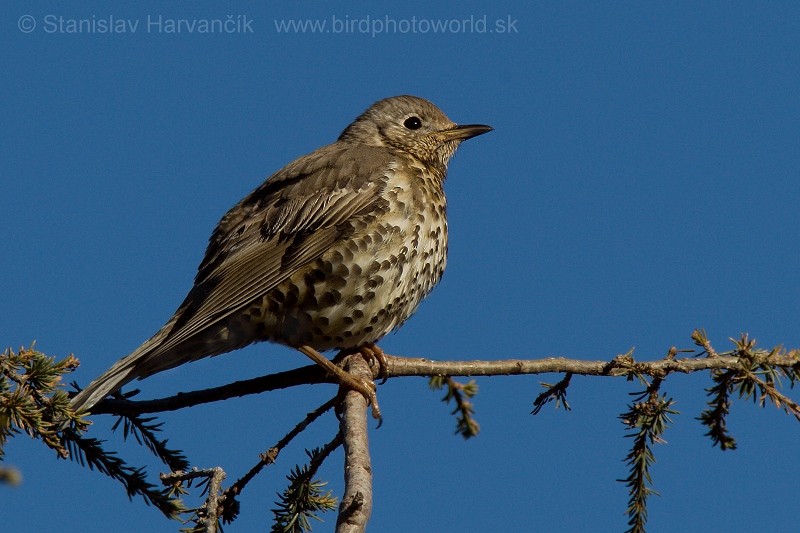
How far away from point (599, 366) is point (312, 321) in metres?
1.80

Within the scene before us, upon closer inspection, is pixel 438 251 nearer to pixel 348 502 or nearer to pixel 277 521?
pixel 277 521

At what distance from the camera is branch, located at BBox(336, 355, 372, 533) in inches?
110

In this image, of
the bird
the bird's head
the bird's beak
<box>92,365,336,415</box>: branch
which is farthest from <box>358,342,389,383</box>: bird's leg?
the bird's beak

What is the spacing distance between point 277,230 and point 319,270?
528 millimetres

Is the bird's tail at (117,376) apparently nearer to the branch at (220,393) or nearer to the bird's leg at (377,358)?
the branch at (220,393)

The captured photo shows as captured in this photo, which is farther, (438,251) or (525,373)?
(438,251)

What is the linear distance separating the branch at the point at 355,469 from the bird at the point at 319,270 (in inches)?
24.4

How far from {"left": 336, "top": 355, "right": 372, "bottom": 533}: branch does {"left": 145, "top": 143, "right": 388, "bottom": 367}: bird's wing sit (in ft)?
3.62

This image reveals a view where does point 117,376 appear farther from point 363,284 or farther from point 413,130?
point 413,130

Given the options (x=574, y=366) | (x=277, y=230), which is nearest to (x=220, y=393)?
(x=277, y=230)

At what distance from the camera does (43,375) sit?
3416mm

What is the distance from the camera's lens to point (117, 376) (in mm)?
4457

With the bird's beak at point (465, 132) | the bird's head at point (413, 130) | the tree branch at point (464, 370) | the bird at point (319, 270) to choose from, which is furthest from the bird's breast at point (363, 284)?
the bird's beak at point (465, 132)

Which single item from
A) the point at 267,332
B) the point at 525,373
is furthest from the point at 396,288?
the point at 525,373
